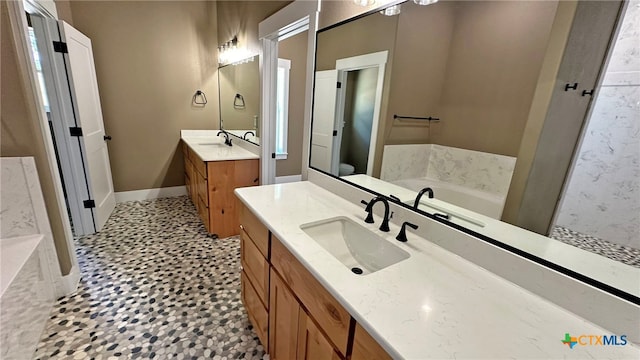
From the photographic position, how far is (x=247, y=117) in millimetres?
3078

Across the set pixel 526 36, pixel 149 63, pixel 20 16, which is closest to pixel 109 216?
pixel 149 63

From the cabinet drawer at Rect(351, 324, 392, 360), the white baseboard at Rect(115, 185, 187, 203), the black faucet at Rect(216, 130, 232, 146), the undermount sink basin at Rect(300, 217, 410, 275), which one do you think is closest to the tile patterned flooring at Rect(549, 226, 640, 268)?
the undermount sink basin at Rect(300, 217, 410, 275)

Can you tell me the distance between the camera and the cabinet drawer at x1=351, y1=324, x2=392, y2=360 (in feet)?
2.26

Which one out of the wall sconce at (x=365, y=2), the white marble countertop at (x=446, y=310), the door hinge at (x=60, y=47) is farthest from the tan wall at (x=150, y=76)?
the white marble countertop at (x=446, y=310)

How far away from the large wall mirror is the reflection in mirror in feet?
4.32

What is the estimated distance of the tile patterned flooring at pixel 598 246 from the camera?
0.72 m

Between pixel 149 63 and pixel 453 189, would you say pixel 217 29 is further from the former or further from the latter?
pixel 453 189

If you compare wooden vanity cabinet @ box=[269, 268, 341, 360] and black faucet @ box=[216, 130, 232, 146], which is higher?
black faucet @ box=[216, 130, 232, 146]

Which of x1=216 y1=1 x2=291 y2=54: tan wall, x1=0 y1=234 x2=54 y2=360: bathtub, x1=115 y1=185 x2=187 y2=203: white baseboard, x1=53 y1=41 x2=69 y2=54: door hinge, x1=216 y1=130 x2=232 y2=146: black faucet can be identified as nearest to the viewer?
x1=0 y1=234 x2=54 y2=360: bathtub

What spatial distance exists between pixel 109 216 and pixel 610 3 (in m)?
4.25

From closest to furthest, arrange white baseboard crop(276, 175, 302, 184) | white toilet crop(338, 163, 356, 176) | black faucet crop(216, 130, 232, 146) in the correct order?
white toilet crop(338, 163, 356, 176)
black faucet crop(216, 130, 232, 146)
white baseboard crop(276, 175, 302, 184)

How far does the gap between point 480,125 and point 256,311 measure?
1.49 meters

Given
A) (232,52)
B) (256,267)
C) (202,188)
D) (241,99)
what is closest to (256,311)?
(256,267)

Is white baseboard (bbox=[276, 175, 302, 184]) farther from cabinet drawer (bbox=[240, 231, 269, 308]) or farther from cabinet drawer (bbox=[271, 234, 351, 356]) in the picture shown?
cabinet drawer (bbox=[271, 234, 351, 356])
